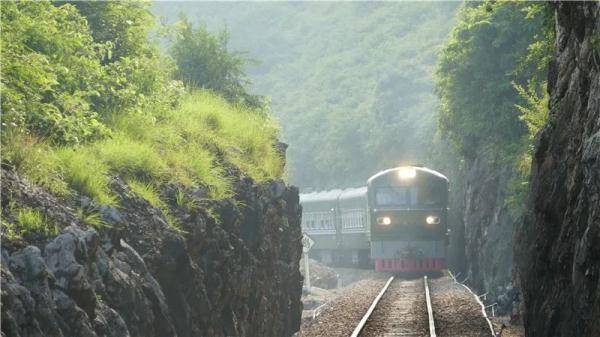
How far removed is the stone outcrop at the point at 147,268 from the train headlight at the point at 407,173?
16787mm

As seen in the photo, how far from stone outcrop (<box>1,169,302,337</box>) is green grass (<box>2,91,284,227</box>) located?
1.05ft

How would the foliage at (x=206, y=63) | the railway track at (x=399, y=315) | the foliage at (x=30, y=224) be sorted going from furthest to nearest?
the foliage at (x=206, y=63) → the railway track at (x=399, y=315) → the foliage at (x=30, y=224)

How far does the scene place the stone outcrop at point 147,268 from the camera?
8.94m

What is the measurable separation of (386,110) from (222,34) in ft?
182

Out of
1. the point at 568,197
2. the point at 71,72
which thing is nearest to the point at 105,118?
the point at 71,72

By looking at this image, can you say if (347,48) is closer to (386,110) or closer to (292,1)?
(292,1)

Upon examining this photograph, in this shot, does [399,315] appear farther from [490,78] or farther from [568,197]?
[490,78]

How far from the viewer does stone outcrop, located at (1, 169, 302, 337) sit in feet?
29.3

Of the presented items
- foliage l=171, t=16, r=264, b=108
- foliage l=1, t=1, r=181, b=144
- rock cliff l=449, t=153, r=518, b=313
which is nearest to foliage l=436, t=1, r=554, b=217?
rock cliff l=449, t=153, r=518, b=313

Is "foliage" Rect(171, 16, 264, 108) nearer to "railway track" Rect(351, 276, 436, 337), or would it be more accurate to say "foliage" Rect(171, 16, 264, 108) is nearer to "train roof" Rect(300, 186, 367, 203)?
"railway track" Rect(351, 276, 436, 337)

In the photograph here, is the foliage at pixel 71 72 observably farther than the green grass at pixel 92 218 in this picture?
Yes

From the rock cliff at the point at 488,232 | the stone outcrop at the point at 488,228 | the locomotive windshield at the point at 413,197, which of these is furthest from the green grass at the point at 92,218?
the locomotive windshield at the point at 413,197

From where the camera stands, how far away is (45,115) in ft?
38.6

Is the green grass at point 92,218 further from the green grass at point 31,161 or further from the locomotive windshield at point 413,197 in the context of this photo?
the locomotive windshield at point 413,197
